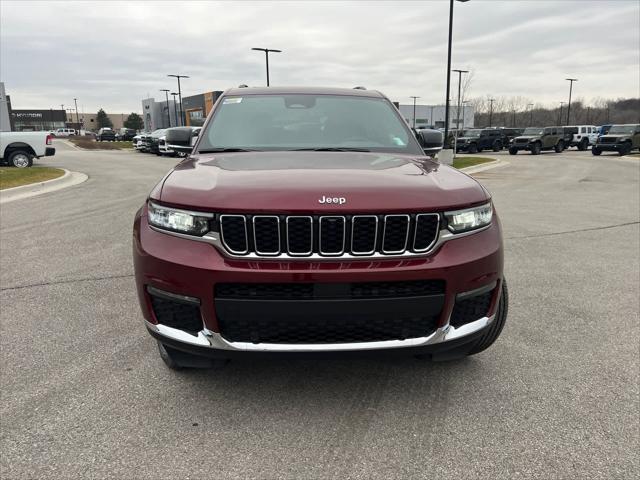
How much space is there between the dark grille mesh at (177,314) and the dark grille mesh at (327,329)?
14cm

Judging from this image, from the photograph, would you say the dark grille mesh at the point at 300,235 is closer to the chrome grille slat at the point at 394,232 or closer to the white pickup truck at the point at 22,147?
the chrome grille slat at the point at 394,232

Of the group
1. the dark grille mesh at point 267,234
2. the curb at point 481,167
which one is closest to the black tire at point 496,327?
the dark grille mesh at point 267,234

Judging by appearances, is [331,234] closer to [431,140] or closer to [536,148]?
[431,140]

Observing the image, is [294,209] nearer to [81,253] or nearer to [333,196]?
[333,196]

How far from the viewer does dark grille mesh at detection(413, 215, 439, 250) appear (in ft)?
7.74

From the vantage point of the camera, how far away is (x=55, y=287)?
473cm

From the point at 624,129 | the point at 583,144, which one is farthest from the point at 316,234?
the point at 583,144

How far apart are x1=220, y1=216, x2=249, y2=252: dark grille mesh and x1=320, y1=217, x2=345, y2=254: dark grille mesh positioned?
356mm

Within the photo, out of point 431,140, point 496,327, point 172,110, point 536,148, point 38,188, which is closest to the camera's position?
point 496,327

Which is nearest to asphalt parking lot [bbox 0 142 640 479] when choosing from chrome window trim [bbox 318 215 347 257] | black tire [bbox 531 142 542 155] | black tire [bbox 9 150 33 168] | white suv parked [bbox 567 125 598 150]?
chrome window trim [bbox 318 215 347 257]

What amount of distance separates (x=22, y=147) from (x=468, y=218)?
66.1 ft

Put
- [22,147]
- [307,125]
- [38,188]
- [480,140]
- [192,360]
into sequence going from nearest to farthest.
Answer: [192,360] < [307,125] < [38,188] < [22,147] < [480,140]

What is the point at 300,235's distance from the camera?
2295 millimetres

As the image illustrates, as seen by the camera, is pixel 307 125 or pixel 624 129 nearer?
pixel 307 125
